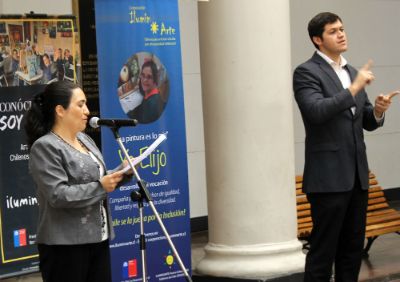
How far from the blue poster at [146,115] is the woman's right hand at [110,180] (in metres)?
1.66

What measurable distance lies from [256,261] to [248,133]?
0.99m

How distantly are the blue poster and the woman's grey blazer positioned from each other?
5.23ft

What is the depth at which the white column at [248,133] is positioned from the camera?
690 centimetres

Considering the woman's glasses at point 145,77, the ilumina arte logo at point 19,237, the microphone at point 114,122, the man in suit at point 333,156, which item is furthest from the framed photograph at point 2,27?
the man in suit at point 333,156

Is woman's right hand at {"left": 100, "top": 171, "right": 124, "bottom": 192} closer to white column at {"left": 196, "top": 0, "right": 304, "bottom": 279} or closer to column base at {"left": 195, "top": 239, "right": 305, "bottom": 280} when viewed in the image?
white column at {"left": 196, "top": 0, "right": 304, "bottom": 279}

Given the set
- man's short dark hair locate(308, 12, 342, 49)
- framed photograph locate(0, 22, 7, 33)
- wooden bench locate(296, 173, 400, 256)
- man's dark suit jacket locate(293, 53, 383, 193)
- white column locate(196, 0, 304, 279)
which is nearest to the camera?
man's dark suit jacket locate(293, 53, 383, 193)

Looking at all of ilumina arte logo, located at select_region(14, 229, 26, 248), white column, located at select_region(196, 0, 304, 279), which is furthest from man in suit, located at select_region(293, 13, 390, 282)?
ilumina arte logo, located at select_region(14, 229, 26, 248)

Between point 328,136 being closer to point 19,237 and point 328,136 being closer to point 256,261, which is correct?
point 256,261

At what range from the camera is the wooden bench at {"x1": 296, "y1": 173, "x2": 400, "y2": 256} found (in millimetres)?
8172

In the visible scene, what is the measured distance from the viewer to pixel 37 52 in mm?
6344

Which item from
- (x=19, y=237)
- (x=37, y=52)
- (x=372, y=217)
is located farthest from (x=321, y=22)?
(x=372, y=217)

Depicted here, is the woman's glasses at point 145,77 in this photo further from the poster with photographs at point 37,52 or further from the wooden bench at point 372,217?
the wooden bench at point 372,217

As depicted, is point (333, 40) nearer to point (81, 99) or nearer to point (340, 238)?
point (340, 238)

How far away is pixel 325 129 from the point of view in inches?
232
